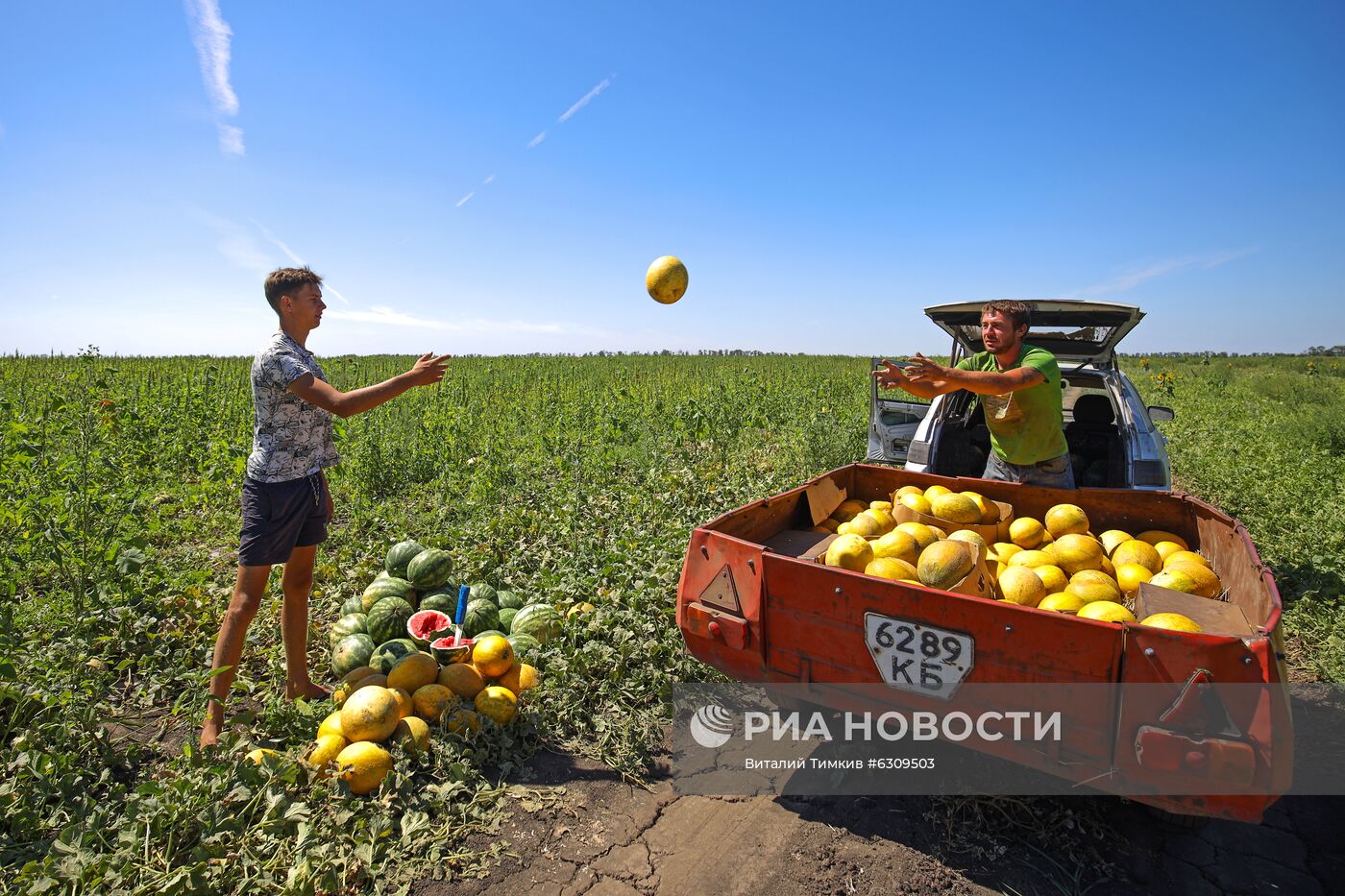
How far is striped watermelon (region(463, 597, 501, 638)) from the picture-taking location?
4305 millimetres

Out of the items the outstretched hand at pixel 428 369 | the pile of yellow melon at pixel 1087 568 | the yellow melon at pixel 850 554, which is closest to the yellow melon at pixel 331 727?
the outstretched hand at pixel 428 369

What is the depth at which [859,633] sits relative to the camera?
2.64 meters

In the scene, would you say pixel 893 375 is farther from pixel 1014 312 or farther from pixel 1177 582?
pixel 1177 582

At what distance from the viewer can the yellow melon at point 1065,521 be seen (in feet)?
12.0

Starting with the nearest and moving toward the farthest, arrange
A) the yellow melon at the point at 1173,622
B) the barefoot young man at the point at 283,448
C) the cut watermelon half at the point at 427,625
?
the yellow melon at the point at 1173,622 → the barefoot young man at the point at 283,448 → the cut watermelon half at the point at 427,625

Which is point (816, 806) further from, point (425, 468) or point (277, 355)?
point (425, 468)

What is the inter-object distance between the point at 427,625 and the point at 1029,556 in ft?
11.3

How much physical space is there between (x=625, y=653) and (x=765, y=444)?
28.0 ft

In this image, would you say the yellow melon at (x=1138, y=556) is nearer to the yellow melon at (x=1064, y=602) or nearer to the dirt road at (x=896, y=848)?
the yellow melon at (x=1064, y=602)

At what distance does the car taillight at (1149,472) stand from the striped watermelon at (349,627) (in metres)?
5.51

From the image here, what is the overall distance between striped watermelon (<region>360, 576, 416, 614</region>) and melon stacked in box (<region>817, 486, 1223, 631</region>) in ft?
9.15

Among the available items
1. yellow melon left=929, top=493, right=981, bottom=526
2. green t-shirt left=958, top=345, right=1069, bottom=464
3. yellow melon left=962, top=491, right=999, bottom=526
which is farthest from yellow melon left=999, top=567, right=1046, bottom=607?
green t-shirt left=958, top=345, right=1069, bottom=464

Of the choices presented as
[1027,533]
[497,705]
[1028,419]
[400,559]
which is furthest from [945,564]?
[400,559]

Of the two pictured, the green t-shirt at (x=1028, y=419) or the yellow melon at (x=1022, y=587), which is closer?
the yellow melon at (x=1022, y=587)
